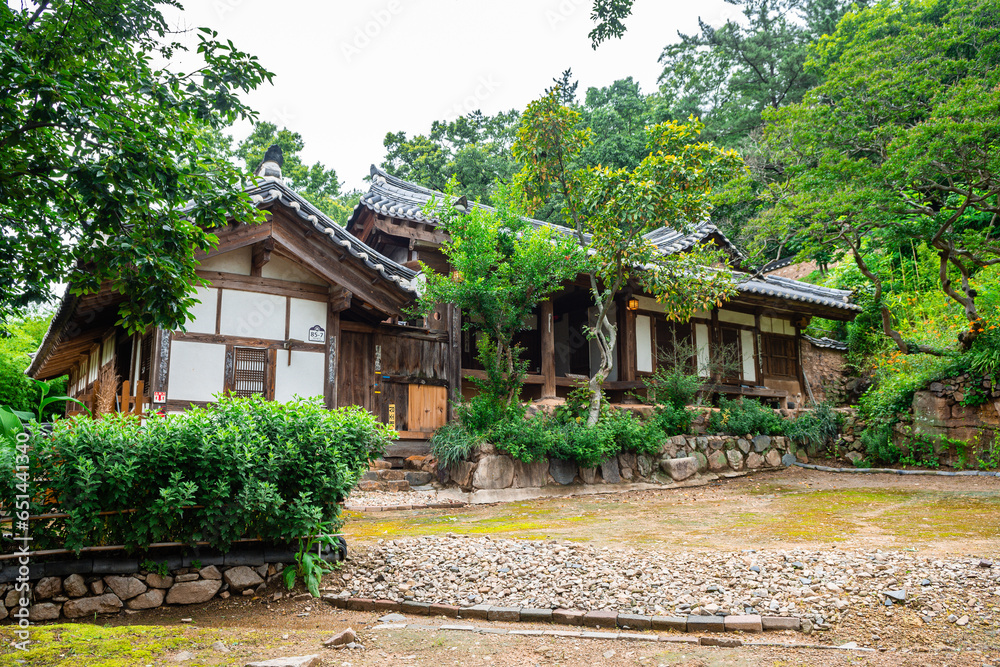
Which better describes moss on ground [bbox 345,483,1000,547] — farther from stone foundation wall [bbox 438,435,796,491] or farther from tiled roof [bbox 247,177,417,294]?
tiled roof [bbox 247,177,417,294]

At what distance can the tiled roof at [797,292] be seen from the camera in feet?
57.4

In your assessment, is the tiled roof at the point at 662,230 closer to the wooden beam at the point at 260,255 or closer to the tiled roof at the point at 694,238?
the tiled roof at the point at 694,238

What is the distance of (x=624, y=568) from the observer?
20.1 feet

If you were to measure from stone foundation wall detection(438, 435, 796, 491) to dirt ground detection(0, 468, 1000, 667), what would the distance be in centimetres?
207

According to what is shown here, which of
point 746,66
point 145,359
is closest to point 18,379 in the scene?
point 145,359

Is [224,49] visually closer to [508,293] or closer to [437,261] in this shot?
[508,293]

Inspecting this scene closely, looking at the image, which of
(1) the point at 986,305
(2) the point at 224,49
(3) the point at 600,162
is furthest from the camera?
(3) the point at 600,162

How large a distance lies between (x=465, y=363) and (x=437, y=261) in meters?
3.28

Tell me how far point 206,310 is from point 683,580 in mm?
9469

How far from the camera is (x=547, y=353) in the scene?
16.0 meters

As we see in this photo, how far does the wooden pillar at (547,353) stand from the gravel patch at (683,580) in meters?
8.80

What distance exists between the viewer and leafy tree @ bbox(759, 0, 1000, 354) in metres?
12.5

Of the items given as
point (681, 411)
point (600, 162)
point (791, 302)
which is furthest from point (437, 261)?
point (600, 162)

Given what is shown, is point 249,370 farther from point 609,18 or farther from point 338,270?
point 609,18
